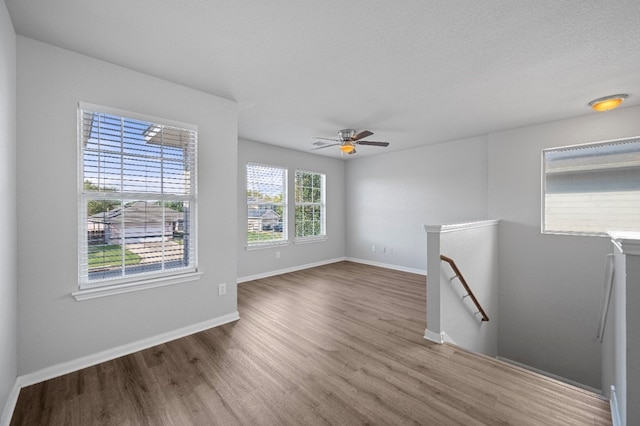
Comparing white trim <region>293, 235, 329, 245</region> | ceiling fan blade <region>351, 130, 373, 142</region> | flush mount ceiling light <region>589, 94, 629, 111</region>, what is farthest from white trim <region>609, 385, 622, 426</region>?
white trim <region>293, 235, 329, 245</region>

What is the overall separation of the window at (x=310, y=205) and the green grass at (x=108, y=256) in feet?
Result: 11.7

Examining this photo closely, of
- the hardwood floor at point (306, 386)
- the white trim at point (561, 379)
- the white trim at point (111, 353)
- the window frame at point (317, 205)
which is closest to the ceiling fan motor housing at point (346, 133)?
the window frame at point (317, 205)

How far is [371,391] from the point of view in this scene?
1.96 m

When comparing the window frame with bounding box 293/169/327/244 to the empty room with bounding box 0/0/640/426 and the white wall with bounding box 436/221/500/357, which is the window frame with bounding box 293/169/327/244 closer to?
the empty room with bounding box 0/0/640/426

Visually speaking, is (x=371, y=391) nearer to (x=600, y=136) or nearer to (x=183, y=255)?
(x=183, y=255)

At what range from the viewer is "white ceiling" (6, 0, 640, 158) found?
171 centimetres

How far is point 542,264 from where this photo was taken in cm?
398

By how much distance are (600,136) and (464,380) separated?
3.86m

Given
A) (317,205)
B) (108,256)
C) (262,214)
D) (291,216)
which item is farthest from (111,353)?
(317,205)

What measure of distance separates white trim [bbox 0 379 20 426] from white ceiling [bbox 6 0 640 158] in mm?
2589

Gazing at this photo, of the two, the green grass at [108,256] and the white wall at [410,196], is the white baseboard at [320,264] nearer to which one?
the white wall at [410,196]

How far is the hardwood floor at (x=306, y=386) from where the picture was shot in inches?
67.7

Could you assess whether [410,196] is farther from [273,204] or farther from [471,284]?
[273,204]

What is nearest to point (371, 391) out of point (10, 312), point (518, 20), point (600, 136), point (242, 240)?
point (10, 312)
